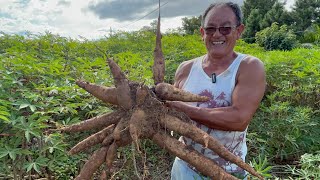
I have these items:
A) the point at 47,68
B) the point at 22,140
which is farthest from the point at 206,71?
the point at 47,68

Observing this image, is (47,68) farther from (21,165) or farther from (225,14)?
(225,14)

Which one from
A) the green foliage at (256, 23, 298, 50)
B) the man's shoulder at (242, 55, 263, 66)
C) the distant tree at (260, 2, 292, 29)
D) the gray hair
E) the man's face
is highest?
the gray hair

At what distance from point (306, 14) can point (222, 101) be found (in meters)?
19.1

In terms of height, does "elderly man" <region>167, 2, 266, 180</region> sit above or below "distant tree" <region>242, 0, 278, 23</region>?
below

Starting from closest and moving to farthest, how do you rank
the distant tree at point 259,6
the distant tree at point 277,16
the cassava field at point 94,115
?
the cassava field at point 94,115
the distant tree at point 277,16
the distant tree at point 259,6

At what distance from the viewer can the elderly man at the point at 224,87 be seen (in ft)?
3.98

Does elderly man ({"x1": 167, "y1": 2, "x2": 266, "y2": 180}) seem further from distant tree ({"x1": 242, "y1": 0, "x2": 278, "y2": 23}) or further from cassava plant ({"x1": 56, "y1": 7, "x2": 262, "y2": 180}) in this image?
distant tree ({"x1": 242, "y1": 0, "x2": 278, "y2": 23})

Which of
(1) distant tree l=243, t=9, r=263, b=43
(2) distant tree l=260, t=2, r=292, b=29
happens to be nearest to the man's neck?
(2) distant tree l=260, t=2, r=292, b=29

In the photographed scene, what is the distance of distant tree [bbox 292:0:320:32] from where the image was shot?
18.4 m

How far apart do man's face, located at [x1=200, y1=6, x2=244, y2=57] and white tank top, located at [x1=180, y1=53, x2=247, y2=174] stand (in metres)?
0.06

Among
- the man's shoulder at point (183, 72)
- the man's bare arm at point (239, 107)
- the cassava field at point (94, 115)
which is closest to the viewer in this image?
the man's bare arm at point (239, 107)

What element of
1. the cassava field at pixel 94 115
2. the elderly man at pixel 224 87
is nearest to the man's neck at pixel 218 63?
the elderly man at pixel 224 87

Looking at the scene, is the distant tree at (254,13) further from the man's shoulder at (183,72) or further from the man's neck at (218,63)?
the man's neck at (218,63)

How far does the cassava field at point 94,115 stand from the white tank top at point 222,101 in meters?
0.21
